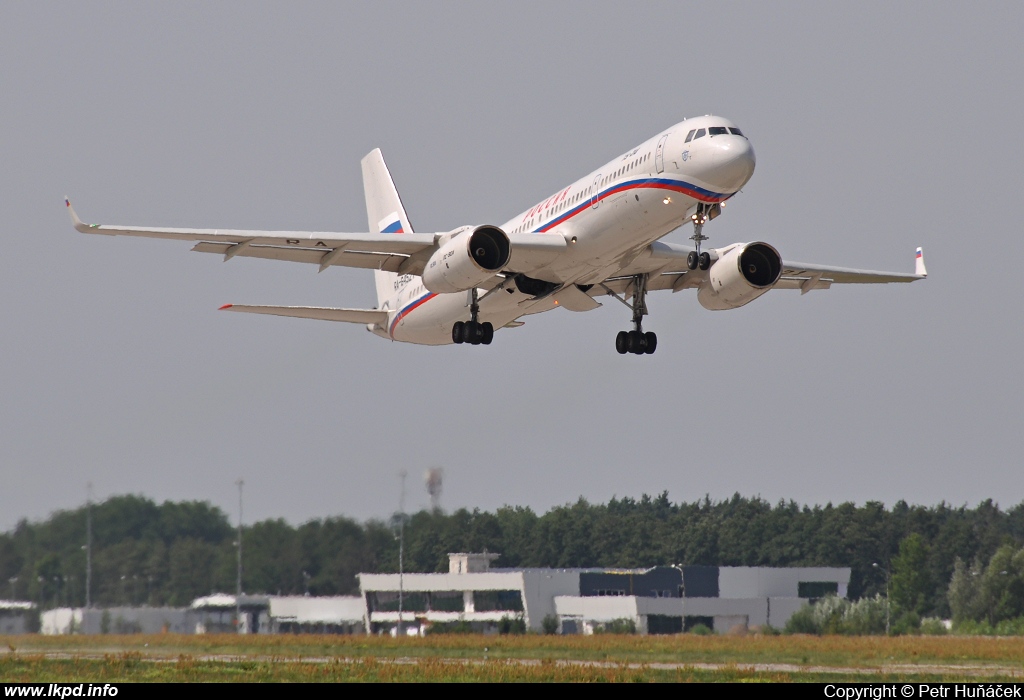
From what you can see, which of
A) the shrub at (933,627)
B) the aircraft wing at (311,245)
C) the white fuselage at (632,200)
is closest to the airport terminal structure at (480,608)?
the shrub at (933,627)

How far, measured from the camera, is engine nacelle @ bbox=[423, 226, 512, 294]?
1256 inches

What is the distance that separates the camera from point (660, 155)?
3028cm

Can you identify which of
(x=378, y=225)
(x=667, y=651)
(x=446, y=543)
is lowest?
(x=667, y=651)

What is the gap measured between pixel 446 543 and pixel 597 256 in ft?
63.9

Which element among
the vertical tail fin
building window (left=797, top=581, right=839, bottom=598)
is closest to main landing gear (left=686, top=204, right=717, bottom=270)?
the vertical tail fin

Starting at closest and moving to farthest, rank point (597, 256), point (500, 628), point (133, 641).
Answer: point (597, 256) → point (133, 641) → point (500, 628)

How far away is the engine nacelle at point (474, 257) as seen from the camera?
31906 mm

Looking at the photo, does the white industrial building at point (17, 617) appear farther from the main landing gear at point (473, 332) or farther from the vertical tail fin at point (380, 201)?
the main landing gear at point (473, 332)

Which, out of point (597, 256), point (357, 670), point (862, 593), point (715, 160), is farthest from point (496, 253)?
→ point (862, 593)

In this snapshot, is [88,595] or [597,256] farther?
[88,595]

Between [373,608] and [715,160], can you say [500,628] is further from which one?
[715,160]

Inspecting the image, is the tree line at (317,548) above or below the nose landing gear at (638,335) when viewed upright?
below

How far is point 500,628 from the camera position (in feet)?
163
